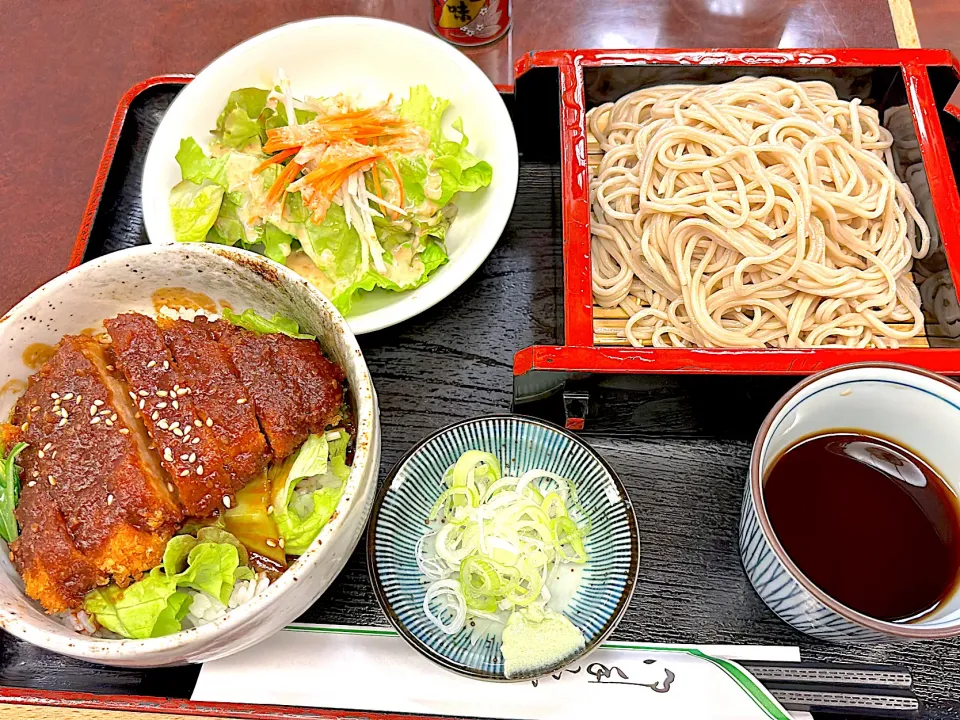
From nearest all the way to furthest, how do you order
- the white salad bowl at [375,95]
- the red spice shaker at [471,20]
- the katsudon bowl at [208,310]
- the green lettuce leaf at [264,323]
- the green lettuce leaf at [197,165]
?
1. the katsudon bowl at [208,310]
2. the green lettuce leaf at [264,323]
3. the white salad bowl at [375,95]
4. the green lettuce leaf at [197,165]
5. the red spice shaker at [471,20]

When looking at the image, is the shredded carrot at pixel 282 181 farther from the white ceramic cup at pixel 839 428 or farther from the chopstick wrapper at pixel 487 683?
the white ceramic cup at pixel 839 428

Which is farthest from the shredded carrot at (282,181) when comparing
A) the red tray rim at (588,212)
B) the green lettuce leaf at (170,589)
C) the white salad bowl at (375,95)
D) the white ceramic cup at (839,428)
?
the white ceramic cup at (839,428)

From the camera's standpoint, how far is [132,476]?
4.02 ft

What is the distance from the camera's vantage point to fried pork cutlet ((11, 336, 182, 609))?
1.21m

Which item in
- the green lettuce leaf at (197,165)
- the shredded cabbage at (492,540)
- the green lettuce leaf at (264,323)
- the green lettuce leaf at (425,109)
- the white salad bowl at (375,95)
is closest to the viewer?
the shredded cabbage at (492,540)

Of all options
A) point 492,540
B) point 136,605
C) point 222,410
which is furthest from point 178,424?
point 492,540

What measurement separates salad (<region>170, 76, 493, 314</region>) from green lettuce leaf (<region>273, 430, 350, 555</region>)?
1.38 feet

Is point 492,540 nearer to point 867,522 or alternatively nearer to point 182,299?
point 867,522

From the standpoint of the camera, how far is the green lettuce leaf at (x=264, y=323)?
4.92ft

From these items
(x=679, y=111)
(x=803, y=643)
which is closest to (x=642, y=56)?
(x=679, y=111)

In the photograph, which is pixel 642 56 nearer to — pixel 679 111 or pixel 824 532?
pixel 679 111

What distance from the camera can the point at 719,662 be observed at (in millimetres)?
1266

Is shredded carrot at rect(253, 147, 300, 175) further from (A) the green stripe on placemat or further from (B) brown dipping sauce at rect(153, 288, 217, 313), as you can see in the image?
(A) the green stripe on placemat

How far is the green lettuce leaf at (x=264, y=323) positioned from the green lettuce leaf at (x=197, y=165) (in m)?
0.43
